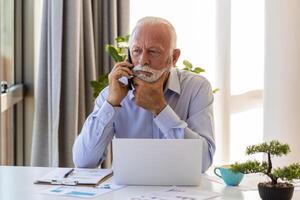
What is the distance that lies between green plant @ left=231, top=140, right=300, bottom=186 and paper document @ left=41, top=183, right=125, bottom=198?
1.35ft

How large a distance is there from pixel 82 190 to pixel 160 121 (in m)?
0.47

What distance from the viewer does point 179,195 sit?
1.54 metres

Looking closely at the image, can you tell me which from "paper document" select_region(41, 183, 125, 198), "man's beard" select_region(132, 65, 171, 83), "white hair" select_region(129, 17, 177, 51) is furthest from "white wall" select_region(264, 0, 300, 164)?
"paper document" select_region(41, 183, 125, 198)

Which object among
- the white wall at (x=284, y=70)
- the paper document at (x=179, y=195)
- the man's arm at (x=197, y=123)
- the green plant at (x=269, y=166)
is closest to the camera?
the green plant at (x=269, y=166)

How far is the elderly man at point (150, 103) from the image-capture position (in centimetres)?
197

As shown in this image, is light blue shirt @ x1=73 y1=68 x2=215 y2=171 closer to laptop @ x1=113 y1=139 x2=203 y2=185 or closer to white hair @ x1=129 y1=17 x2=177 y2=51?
white hair @ x1=129 y1=17 x2=177 y2=51

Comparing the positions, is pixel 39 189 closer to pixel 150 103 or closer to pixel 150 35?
pixel 150 103

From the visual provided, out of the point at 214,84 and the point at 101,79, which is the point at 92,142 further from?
the point at 214,84

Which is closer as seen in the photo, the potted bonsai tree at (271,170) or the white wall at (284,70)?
the potted bonsai tree at (271,170)

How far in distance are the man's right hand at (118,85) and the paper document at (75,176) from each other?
288 mm

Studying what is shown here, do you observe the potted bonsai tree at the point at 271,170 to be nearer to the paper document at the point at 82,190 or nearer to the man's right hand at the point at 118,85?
the paper document at the point at 82,190

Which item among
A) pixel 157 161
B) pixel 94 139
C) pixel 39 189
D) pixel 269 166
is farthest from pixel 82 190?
pixel 269 166

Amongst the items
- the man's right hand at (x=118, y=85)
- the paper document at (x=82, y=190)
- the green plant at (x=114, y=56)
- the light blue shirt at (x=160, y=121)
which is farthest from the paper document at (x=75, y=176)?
the green plant at (x=114, y=56)

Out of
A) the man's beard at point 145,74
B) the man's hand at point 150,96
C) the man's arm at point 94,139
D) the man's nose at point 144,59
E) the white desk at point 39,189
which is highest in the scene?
the man's nose at point 144,59
